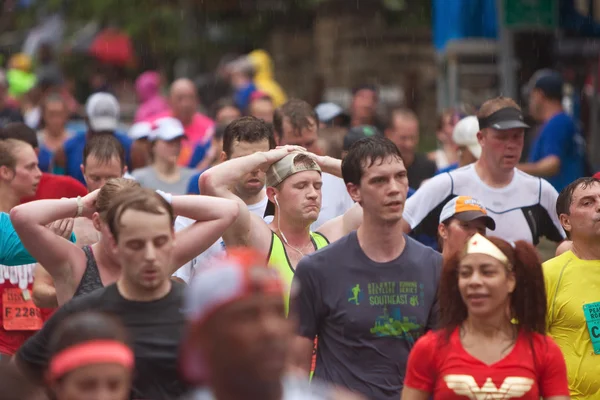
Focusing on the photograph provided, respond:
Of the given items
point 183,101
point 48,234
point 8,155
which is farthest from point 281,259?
point 183,101

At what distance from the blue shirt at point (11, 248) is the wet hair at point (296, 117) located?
86.7 inches

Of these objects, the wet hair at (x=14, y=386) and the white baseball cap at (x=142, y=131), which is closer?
the wet hair at (x=14, y=386)

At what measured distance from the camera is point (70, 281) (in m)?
6.49

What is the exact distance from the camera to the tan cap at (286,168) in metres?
7.29

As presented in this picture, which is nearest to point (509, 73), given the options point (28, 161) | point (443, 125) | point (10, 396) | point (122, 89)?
point (443, 125)

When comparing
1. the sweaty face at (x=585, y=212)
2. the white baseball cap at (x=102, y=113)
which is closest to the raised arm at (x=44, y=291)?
the sweaty face at (x=585, y=212)

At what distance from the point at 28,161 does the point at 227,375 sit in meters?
5.35

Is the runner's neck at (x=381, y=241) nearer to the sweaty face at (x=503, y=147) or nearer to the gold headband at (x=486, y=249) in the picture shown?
the gold headband at (x=486, y=249)

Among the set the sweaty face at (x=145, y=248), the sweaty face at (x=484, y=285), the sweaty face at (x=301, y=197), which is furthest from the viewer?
the sweaty face at (x=301, y=197)

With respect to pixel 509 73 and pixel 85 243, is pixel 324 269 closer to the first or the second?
pixel 85 243

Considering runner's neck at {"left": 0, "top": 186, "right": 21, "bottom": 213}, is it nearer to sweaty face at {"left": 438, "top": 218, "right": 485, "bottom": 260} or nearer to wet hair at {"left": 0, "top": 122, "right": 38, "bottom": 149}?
wet hair at {"left": 0, "top": 122, "right": 38, "bottom": 149}

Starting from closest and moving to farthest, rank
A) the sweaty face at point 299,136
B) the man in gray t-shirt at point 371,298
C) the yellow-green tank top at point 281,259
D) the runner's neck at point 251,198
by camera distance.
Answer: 1. the man in gray t-shirt at point 371,298
2. the yellow-green tank top at point 281,259
3. the runner's neck at point 251,198
4. the sweaty face at point 299,136

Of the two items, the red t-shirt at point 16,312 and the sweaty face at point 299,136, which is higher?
the sweaty face at point 299,136

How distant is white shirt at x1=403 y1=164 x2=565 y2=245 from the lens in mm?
8297
